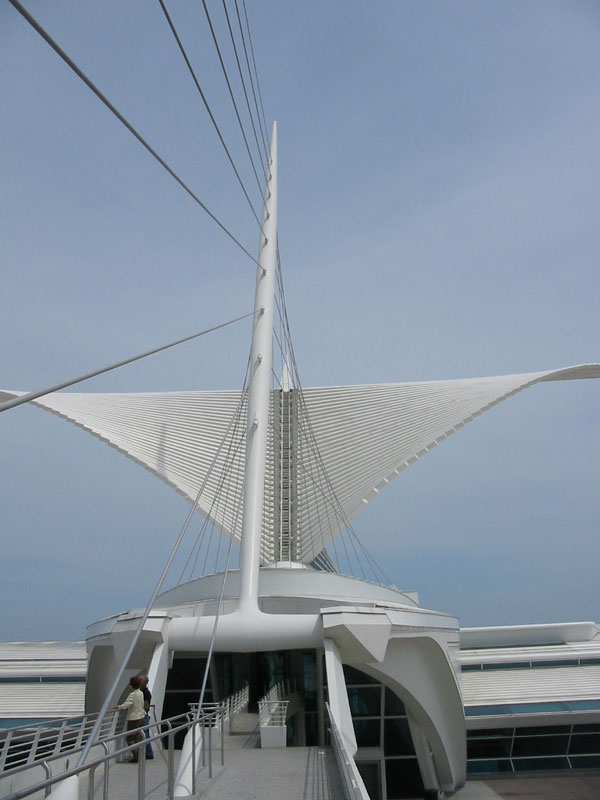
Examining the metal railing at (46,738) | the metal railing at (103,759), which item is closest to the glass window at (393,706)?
the metal railing at (103,759)

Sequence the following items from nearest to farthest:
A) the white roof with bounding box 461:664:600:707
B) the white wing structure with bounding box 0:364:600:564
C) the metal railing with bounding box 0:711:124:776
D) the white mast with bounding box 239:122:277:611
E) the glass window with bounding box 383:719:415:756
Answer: the metal railing with bounding box 0:711:124:776 → the white mast with bounding box 239:122:277:611 → the glass window with bounding box 383:719:415:756 → the white roof with bounding box 461:664:600:707 → the white wing structure with bounding box 0:364:600:564

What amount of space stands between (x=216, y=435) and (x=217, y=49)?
51.6ft

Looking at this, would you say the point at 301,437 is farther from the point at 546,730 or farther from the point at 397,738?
the point at 546,730

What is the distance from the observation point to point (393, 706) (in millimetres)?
17578

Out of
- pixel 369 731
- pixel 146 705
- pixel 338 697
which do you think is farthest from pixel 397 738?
pixel 146 705

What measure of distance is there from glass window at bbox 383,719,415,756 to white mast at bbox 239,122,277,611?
7412 millimetres

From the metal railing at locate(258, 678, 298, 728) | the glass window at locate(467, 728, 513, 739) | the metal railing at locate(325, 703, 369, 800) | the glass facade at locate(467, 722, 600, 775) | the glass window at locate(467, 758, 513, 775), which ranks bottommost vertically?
the glass window at locate(467, 758, 513, 775)

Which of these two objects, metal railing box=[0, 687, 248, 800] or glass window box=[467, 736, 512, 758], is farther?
glass window box=[467, 736, 512, 758]

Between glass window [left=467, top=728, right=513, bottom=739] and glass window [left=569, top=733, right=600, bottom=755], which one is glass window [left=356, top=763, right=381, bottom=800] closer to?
glass window [left=467, top=728, right=513, bottom=739]

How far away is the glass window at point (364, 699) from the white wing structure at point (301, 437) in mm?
4208

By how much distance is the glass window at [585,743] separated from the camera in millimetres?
20484

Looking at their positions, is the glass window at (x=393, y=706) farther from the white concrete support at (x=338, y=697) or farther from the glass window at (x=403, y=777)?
the white concrete support at (x=338, y=697)

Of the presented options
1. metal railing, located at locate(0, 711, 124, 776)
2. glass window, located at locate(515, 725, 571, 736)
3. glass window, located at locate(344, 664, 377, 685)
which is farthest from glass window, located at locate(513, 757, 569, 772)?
metal railing, located at locate(0, 711, 124, 776)

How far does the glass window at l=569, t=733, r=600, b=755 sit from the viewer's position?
20.5 m
